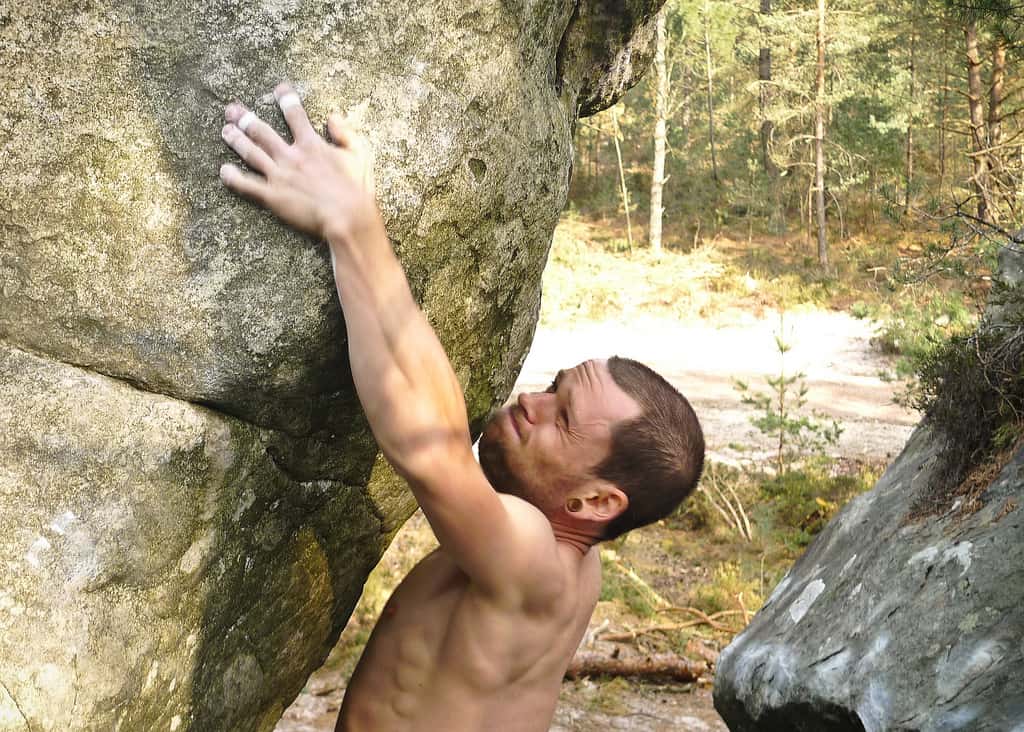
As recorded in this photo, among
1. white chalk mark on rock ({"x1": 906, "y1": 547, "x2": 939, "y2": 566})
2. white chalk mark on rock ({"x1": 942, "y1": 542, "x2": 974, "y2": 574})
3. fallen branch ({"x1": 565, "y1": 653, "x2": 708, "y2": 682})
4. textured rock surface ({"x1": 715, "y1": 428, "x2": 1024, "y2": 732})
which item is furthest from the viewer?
fallen branch ({"x1": 565, "y1": 653, "x2": 708, "y2": 682})

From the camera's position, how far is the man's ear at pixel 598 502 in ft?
7.42

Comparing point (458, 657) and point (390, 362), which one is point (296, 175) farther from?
point (458, 657)

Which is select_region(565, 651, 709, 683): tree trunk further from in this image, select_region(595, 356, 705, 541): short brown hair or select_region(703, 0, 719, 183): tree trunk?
select_region(703, 0, 719, 183): tree trunk

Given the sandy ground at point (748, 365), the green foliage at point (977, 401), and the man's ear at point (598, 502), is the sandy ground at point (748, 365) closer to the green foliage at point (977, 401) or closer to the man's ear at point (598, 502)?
the green foliage at point (977, 401)

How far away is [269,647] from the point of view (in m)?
2.25

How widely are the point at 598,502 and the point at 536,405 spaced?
0.84 feet

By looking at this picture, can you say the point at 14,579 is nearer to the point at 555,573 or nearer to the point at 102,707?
the point at 102,707

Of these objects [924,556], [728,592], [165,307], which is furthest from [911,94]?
[165,307]

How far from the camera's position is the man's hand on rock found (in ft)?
5.98

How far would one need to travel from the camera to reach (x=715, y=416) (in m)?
11.3

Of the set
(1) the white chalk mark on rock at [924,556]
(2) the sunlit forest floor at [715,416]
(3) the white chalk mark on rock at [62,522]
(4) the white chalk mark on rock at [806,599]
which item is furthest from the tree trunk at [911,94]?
(3) the white chalk mark on rock at [62,522]

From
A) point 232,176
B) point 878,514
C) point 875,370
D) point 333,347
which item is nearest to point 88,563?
point 333,347

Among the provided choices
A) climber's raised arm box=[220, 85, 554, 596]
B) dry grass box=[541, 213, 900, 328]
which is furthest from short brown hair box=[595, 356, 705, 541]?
dry grass box=[541, 213, 900, 328]

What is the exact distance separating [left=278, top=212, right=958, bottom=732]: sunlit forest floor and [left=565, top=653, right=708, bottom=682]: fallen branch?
0.18 ft
